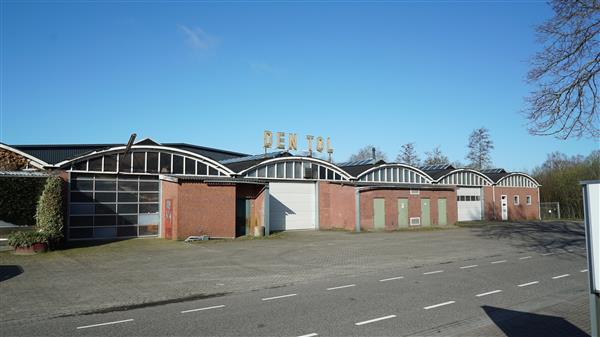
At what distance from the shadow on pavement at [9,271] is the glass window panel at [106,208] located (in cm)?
900

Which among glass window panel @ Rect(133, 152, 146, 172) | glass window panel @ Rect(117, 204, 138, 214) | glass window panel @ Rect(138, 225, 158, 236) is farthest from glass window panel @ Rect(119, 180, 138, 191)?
glass window panel @ Rect(138, 225, 158, 236)

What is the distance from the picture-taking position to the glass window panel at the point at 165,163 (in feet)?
84.3

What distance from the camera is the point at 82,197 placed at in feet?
76.4

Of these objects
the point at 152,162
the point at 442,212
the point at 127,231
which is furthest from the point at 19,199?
the point at 442,212

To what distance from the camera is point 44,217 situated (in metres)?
19.3

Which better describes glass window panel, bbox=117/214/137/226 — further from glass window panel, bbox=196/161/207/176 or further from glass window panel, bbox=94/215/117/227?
glass window panel, bbox=196/161/207/176

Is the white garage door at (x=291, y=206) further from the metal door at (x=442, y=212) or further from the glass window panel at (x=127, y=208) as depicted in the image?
the metal door at (x=442, y=212)

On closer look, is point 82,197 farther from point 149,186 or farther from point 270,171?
point 270,171

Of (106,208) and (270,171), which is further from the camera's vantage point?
(270,171)

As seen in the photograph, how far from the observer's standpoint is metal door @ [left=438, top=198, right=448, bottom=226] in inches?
Answer: 1394

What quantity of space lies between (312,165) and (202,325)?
2464 cm

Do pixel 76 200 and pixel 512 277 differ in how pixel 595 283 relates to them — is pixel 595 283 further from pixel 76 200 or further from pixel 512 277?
pixel 76 200

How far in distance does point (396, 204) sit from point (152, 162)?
55.1ft

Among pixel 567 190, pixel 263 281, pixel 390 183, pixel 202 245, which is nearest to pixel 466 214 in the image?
pixel 390 183
